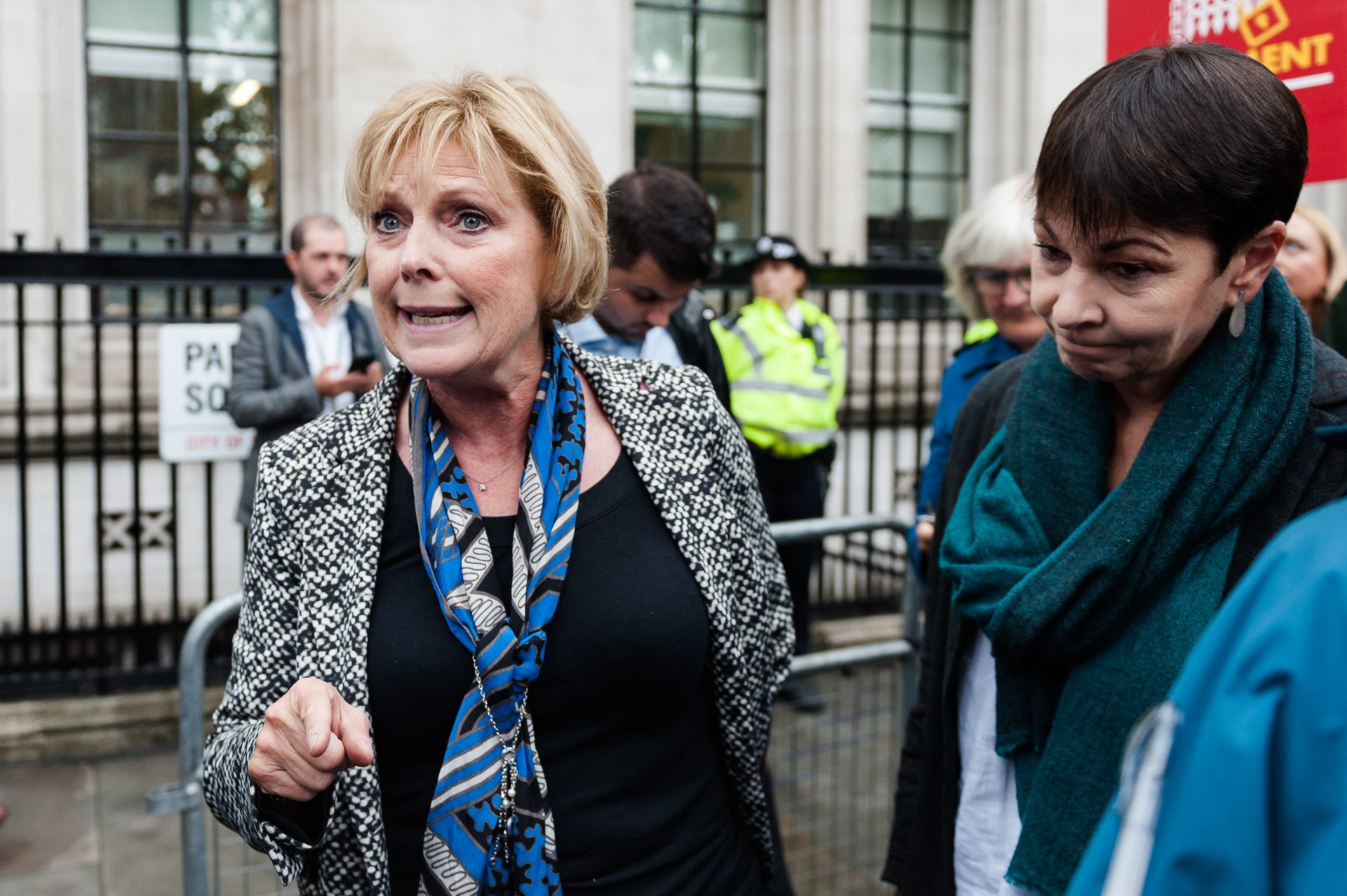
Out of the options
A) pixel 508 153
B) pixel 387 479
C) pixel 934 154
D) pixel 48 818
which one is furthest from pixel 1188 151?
pixel 934 154

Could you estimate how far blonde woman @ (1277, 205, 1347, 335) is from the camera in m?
3.68

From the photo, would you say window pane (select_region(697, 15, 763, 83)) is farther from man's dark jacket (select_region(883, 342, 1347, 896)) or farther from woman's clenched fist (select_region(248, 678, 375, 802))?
woman's clenched fist (select_region(248, 678, 375, 802))

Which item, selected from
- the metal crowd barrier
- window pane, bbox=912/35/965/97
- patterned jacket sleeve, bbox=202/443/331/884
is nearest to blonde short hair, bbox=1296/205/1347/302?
the metal crowd barrier

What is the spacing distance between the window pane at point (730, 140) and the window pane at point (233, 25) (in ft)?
9.70

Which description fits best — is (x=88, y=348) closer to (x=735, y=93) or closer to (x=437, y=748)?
(x=735, y=93)

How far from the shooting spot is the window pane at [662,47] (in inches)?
337

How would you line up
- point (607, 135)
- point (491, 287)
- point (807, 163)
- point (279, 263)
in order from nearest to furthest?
point (491, 287)
point (279, 263)
point (607, 135)
point (807, 163)

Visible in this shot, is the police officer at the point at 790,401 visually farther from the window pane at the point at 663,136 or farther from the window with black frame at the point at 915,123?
the window with black frame at the point at 915,123

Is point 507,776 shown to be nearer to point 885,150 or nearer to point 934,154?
point 885,150

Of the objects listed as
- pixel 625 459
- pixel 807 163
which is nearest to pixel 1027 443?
pixel 625 459

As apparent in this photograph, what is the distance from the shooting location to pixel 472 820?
1.74 meters

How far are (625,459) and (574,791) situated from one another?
0.52 meters

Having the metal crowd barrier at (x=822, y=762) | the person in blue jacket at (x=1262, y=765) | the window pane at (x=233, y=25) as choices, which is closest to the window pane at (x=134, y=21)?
the window pane at (x=233, y=25)

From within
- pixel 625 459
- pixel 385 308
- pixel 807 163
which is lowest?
pixel 625 459
